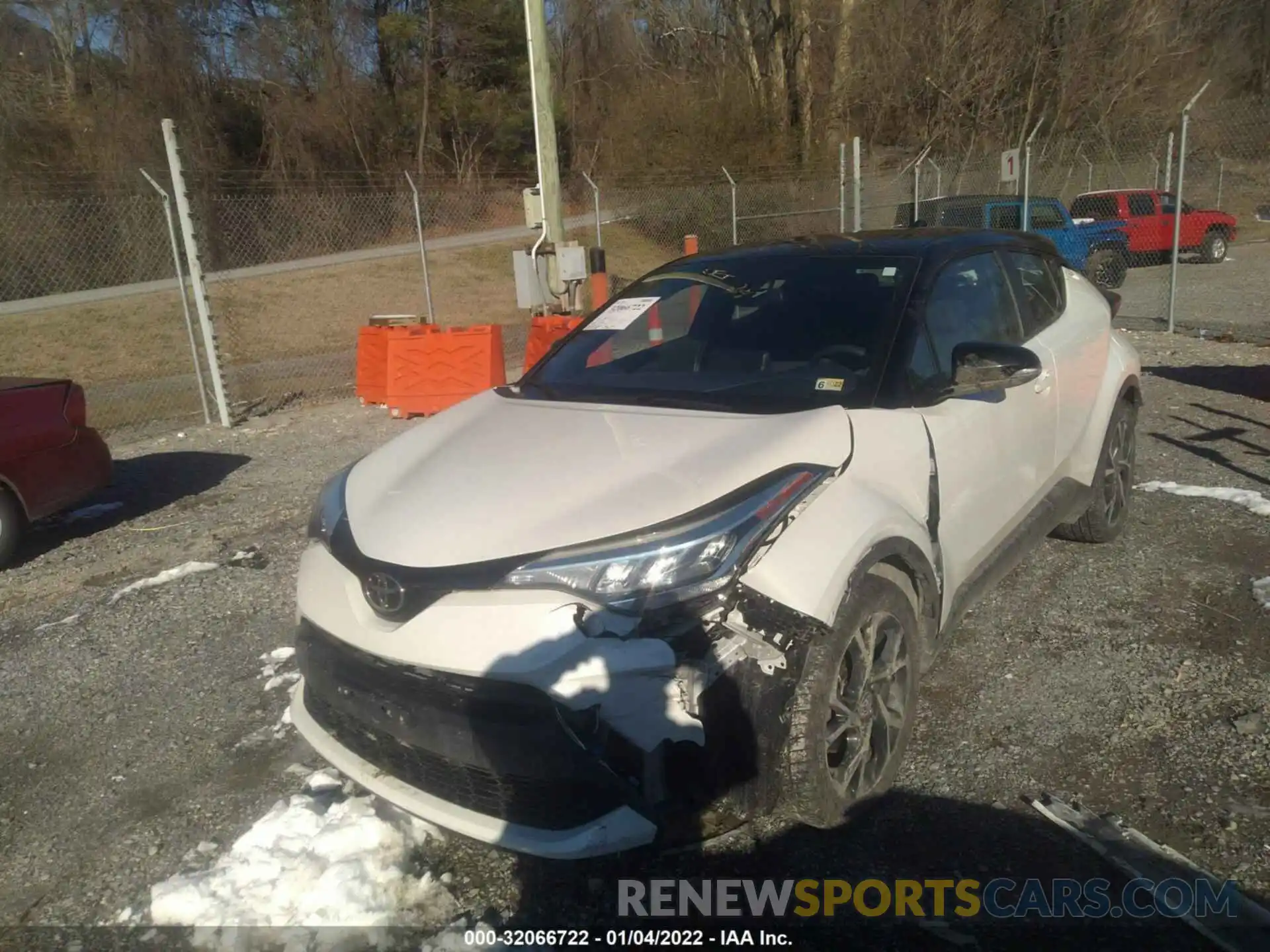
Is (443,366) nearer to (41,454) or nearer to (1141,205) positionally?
(41,454)

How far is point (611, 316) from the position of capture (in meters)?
4.00

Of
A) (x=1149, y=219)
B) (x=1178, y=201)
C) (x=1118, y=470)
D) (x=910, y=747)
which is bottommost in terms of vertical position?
(x=910, y=747)

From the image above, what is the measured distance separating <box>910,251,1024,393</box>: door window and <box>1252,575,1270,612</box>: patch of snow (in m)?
1.53

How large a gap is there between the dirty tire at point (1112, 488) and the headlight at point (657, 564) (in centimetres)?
281

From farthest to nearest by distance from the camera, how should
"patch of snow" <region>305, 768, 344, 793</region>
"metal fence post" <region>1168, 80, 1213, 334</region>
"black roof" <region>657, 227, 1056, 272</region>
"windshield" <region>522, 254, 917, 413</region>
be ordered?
"metal fence post" <region>1168, 80, 1213, 334</region> < "black roof" <region>657, 227, 1056, 272</region> < "windshield" <region>522, 254, 917, 413</region> < "patch of snow" <region>305, 768, 344, 793</region>

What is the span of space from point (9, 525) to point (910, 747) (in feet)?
17.0

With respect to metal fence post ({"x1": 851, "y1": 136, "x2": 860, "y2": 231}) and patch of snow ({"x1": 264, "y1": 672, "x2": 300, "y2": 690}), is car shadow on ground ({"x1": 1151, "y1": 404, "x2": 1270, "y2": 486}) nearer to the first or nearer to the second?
patch of snow ({"x1": 264, "y1": 672, "x2": 300, "y2": 690})

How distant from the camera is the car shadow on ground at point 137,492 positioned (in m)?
6.22

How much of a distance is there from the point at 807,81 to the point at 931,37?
11.7ft

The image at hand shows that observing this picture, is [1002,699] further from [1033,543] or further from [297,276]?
[297,276]

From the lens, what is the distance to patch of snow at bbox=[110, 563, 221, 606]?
16.4 ft

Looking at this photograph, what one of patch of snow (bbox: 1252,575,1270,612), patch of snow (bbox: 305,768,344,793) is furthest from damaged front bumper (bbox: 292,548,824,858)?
patch of snow (bbox: 1252,575,1270,612)

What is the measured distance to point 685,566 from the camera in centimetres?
228

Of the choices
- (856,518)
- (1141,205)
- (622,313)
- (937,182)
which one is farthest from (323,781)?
(1141,205)
